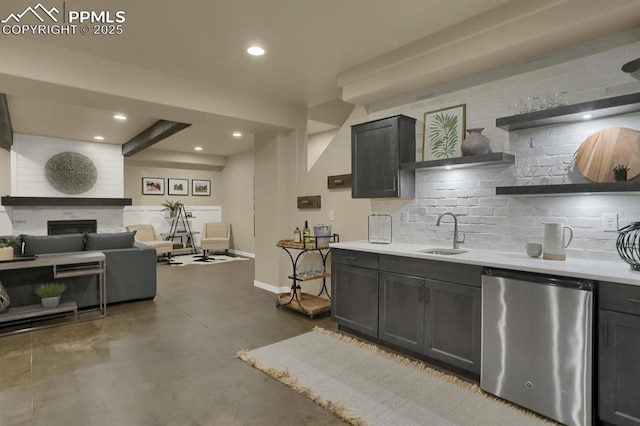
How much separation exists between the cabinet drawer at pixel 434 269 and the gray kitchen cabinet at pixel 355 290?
17 centimetres

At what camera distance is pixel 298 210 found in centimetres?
515

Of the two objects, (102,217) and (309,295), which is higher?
(102,217)

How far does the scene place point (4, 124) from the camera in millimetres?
5277

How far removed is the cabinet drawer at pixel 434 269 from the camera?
2.49 meters

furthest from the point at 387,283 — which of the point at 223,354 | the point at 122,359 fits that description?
the point at 122,359

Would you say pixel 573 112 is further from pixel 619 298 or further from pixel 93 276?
pixel 93 276

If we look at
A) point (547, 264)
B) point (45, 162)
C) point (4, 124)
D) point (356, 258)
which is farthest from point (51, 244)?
point (547, 264)

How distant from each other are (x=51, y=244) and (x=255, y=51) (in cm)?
344

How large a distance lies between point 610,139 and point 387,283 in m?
1.87

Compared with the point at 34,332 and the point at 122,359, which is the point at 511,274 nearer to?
the point at 122,359

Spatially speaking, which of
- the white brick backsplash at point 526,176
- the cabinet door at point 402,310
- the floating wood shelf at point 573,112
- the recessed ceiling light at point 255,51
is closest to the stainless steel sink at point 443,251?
the white brick backsplash at point 526,176

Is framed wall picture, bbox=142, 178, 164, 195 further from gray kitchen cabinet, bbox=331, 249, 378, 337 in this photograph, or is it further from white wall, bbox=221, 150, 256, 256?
gray kitchen cabinet, bbox=331, 249, 378, 337

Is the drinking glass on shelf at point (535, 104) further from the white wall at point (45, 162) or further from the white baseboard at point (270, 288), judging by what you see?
the white wall at point (45, 162)

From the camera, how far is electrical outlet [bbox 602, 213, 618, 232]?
236cm
